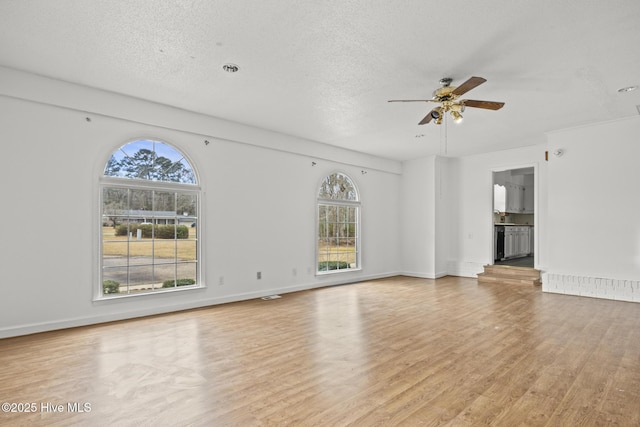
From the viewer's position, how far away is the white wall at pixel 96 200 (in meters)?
3.70

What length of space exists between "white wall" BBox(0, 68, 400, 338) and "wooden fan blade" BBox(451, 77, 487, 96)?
330 centimetres

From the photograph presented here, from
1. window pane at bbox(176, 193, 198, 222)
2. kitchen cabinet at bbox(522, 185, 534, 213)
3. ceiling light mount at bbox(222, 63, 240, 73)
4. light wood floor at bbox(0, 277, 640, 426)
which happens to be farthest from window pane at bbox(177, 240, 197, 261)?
kitchen cabinet at bbox(522, 185, 534, 213)

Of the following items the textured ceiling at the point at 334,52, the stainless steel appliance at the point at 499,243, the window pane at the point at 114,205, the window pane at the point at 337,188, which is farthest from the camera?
the stainless steel appliance at the point at 499,243

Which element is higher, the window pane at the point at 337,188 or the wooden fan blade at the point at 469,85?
the wooden fan blade at the point at 469,85

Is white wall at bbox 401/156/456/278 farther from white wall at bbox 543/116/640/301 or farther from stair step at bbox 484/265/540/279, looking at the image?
white wall at bbox 543/116/640/301

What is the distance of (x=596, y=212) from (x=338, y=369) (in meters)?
5.37

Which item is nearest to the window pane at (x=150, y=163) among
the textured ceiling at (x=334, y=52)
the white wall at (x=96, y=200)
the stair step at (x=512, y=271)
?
the white wall at (x=96, y=200)

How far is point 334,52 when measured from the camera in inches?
129

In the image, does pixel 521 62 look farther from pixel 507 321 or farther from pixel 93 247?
pixel 93 247

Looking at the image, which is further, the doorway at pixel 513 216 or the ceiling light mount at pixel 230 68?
the doorway at pixel 513 216

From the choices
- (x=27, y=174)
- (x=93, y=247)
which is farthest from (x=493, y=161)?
(x=27, y=174)

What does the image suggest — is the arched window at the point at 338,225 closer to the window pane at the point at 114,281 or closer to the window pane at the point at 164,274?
the window pane at the point at 164,274

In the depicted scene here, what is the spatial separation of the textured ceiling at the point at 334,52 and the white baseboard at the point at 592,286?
104 inches

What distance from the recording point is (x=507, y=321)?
4.24 meters
